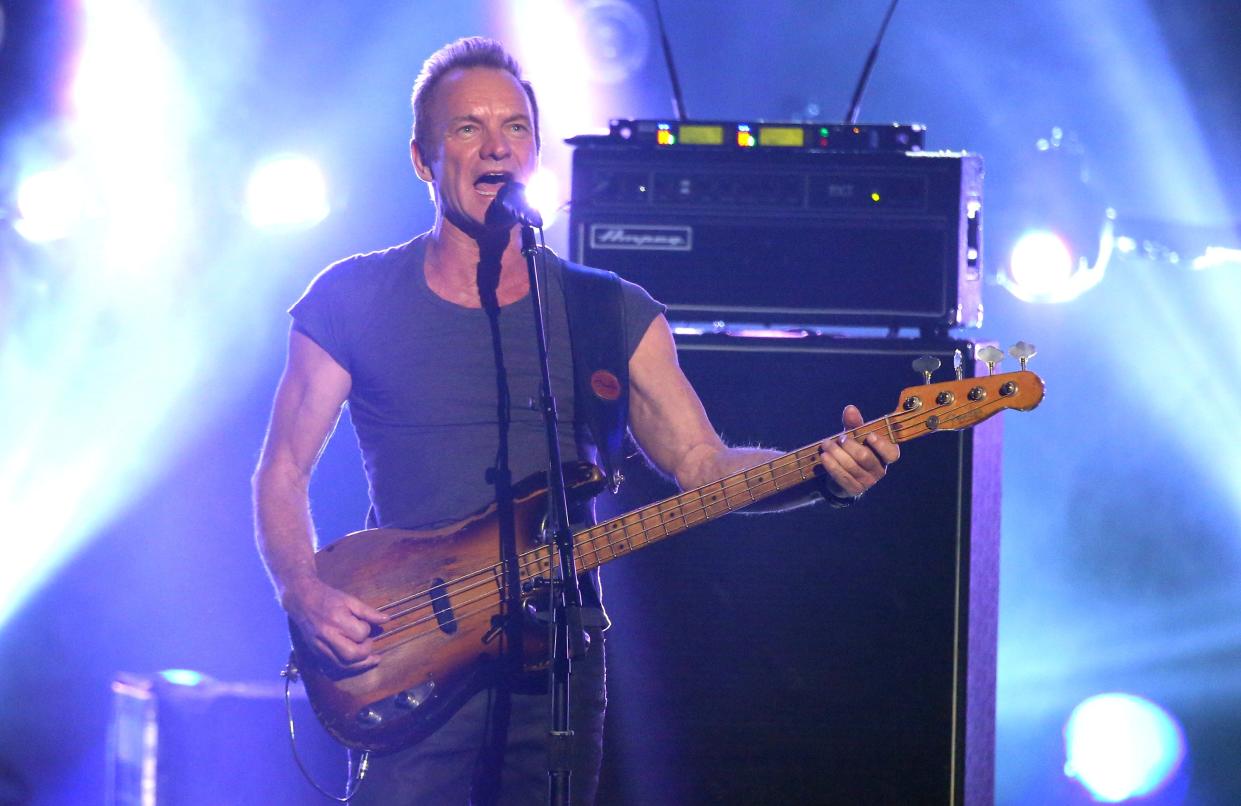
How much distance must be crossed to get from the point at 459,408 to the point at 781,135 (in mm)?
1145

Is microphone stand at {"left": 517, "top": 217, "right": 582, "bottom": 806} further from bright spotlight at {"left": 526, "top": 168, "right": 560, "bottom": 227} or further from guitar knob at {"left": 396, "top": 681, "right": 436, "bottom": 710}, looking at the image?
bright spotlight at {"left": 526, "top": 168, "right": 560, "bottom": 227}

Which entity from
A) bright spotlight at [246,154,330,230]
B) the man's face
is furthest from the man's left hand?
bright spotlight at [246,154,330,230]

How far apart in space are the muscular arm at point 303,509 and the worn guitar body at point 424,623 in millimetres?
45

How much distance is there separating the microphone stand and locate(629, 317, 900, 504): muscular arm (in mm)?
537

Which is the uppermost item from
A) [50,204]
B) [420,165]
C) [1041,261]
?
[1041,261]

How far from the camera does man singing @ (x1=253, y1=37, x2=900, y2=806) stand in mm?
2582

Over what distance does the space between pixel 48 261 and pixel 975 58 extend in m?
4.02

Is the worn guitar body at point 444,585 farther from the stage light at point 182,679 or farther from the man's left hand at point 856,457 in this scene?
the stage light at point 182,679

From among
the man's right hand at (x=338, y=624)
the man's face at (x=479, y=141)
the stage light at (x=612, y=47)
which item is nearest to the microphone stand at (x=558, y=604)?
the man's right hand at (x=338, y=624)

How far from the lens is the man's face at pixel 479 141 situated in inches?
113

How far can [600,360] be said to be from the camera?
2.88 metres

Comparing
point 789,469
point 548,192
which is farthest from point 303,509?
point 548,192

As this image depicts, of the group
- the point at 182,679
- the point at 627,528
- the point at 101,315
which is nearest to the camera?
the point at 627,528

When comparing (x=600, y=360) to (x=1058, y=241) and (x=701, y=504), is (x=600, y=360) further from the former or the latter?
(x=1058, y=241)
